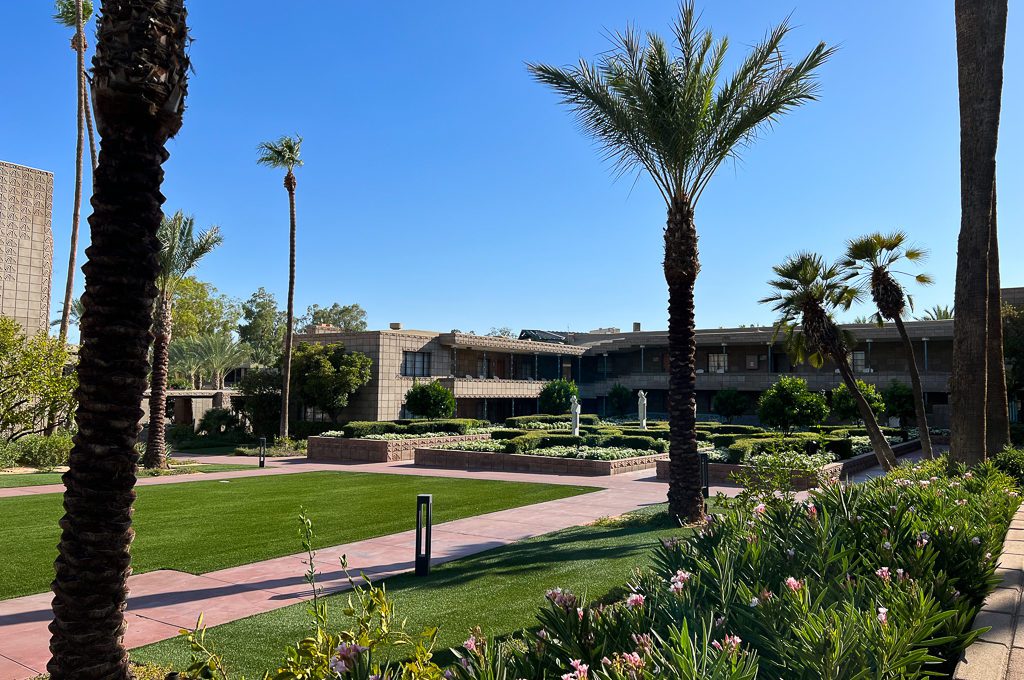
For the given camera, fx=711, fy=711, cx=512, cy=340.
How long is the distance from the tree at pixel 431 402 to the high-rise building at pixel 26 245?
16.6 meters

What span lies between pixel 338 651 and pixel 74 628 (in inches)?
92.9

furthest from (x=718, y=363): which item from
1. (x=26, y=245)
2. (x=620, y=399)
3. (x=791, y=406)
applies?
(x=26, y=245)

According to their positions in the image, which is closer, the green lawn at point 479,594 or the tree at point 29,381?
the green lawn at point 479,594

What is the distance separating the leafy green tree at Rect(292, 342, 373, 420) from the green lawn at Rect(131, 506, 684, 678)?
1041 inches

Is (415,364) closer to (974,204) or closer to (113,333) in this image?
(974,204)

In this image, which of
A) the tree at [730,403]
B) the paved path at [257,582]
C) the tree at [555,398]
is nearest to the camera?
the paved path at [257,582]

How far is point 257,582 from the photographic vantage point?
28.6 ft

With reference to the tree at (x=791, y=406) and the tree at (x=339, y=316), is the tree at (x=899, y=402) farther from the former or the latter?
the tree at (x=339, y=316)

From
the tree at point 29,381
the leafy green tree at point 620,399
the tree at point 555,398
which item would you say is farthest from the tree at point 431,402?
the tree at point 29,381

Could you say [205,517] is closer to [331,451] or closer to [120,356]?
[120,356]

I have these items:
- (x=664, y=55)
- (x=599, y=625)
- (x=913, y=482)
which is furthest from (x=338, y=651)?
(x=664, y=55)

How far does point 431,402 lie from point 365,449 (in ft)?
31.1

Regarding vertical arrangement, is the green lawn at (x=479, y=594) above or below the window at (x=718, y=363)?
below

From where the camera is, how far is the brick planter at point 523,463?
2158cm
